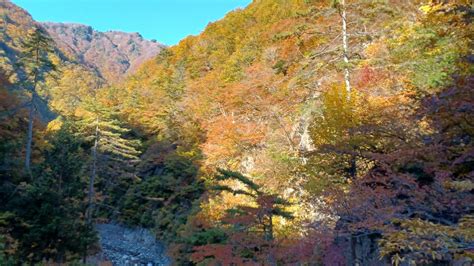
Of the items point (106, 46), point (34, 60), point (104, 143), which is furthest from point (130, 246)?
point (106, 46)

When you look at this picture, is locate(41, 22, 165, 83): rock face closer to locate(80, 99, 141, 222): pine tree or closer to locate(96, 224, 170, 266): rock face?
locate(80, 99, 141, 222): pine tree

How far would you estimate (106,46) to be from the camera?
176125 millimetres

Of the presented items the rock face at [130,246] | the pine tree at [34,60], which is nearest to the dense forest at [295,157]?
the pine tree at [34,60]

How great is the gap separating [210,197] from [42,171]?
8.94m

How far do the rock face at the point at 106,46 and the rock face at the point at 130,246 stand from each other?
125 metres

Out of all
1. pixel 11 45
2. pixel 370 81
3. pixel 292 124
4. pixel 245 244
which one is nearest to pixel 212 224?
pixel 245 244

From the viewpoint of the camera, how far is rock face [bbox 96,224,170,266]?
75.0 ft

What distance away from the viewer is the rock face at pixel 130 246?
22.9 m

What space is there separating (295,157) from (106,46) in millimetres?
175793

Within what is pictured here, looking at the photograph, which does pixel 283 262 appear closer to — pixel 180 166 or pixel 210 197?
pixel 210 197

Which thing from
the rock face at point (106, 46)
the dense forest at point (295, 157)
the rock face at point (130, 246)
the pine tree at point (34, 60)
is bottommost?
the rock face at point (130, 246)

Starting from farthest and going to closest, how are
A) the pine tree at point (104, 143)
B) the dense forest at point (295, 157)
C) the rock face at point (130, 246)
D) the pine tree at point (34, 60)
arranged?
the pine tree at point (104, 143) < the rock face at point (130, 246) < the pine tree at point (34, 60) < the dense forest at point (295, 157)

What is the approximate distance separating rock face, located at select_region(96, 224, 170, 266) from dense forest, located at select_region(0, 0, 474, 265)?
901mm

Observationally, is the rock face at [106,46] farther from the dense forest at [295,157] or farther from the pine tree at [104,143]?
the dense forest at [295,157]
